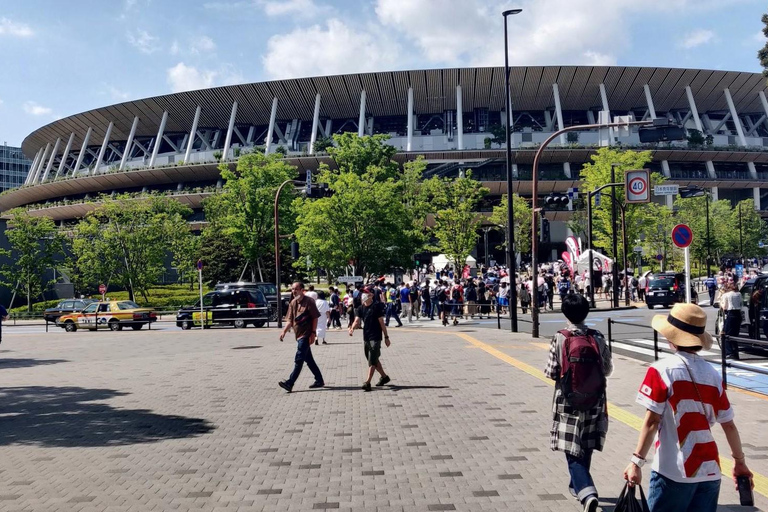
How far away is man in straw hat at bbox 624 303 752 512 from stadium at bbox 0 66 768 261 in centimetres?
6568

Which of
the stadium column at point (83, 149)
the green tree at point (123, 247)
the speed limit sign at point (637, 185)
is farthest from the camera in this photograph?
the stadium column at point (83, 149)

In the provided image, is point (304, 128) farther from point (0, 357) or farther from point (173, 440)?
point (173, 440)

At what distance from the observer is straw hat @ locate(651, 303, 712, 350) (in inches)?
139

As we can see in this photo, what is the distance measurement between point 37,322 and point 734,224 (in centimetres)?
6449

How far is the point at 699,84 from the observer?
2940 inches

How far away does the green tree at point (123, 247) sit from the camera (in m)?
44.5

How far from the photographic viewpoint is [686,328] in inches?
140

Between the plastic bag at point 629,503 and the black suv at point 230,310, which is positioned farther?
the black suv at point 230,310

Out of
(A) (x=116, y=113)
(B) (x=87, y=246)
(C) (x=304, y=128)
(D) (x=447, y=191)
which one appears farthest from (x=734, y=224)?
(A) (x=116, y=113)

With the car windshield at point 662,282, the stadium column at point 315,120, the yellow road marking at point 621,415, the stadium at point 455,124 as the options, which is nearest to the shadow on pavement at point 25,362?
the yellow road marking at point 621,415

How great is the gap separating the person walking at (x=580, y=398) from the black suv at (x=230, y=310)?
2503 centimetres

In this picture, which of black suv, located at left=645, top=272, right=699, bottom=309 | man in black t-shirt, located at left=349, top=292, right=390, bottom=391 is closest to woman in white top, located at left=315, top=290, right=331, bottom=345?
man in black t-shirt, located at left=349, top=292, right=390, bottom=391

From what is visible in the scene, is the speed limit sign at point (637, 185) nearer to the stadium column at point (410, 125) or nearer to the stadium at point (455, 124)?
the stadium at point (455, 124)

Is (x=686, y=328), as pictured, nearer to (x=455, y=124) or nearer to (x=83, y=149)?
(x=455, y=124)
